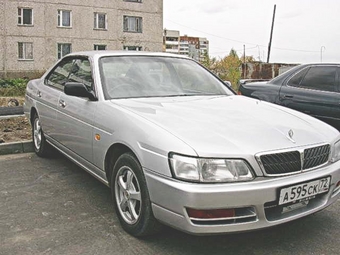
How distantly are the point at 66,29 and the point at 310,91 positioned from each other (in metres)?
27.1

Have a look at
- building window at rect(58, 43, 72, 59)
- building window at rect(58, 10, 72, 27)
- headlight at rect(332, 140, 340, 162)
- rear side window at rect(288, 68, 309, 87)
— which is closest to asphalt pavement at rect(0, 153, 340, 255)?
headlight at rect(332, 140, 340, 162)

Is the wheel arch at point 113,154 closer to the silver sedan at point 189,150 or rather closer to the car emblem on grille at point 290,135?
the silver sedan at point 189,150

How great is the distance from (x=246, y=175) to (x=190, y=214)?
0.43 m

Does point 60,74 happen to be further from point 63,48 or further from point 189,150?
point 63,48

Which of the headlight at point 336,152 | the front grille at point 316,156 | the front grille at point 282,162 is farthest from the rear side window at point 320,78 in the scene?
the front grille at point 282,162

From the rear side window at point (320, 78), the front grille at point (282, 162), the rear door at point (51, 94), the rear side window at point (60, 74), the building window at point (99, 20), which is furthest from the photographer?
the building window at point (99, 20)

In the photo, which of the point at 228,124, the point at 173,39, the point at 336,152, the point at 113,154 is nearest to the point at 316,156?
the point at 336,152

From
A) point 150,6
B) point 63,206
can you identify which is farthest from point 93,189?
point 150,6

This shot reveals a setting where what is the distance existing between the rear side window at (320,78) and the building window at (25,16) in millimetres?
26804

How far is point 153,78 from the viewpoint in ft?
12.5

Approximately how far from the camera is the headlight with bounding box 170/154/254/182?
7.73 feet

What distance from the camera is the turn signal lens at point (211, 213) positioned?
2359 mm

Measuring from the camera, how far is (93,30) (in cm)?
3092

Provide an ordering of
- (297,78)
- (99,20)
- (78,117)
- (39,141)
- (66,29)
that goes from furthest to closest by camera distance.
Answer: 1. (99,20)
2. (66,29)
3. (297,78)
4. (39,141)
5. (78,117)
